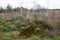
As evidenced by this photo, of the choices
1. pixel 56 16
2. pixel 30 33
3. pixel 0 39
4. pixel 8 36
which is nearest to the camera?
pixel 0 39

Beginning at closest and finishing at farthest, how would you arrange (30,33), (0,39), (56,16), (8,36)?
1. (0,39)
2. (8,36)
3. (30,33)
4. (56,16)

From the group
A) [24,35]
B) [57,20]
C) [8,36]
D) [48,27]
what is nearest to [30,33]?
[24,35]

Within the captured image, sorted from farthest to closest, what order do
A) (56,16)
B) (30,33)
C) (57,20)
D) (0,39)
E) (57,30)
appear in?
(56,16)
(57,20)
(57,30)
(30,33)
(0,39)

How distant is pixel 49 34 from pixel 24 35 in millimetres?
1104

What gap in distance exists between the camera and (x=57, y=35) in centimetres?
966

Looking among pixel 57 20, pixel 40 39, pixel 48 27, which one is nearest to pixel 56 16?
pixel 57 20

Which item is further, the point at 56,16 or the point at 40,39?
the point at 56,16

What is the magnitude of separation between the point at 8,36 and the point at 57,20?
13.5ft

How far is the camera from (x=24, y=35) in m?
9.55

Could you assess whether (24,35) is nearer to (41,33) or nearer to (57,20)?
(41,33)

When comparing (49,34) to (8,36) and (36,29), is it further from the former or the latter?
(8,36)

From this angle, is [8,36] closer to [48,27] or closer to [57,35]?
[57,35]

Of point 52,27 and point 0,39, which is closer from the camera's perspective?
point 0,39

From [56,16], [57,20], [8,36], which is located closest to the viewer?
[8,36]
